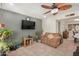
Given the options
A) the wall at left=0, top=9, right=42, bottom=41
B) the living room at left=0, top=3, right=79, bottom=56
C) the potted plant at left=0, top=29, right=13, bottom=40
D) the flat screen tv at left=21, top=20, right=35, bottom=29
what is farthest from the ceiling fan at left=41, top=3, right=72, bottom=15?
the potted plant at left=0, top=29, right=13, bottom=40

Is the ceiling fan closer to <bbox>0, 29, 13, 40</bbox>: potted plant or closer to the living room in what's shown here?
the living room

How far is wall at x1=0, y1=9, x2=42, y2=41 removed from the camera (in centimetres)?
228

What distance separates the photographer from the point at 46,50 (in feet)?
7.69

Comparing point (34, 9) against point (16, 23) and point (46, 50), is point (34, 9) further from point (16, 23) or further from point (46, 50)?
point (46, 50)

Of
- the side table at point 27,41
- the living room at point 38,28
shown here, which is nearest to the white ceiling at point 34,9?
the living room at point 38,28

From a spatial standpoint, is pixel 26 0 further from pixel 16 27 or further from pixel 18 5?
pixel 16 27

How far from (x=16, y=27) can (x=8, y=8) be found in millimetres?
392

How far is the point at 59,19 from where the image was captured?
2.38m

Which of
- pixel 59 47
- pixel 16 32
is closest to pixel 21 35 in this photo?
pixel 16 32

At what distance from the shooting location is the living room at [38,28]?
231 centimetres

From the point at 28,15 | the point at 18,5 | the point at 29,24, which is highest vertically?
the point at 18,5

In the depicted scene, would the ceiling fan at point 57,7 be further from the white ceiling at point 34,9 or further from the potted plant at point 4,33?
the potted plant at point 4,33

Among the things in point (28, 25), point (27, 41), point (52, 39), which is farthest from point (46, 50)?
point (28, 25)

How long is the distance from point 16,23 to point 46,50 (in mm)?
787
